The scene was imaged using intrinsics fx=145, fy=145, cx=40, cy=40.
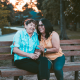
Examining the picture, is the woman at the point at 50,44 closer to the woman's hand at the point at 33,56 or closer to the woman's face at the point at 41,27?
the woman's face at the point at 41,27

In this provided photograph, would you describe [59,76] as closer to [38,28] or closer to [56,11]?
[38,28]

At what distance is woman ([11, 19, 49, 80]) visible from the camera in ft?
9.37

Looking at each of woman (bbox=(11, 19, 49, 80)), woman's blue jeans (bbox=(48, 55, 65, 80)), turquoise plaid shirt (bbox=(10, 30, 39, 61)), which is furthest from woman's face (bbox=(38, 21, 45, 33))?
woman's blue jeans (bbox=(48, 55, 65, 80))

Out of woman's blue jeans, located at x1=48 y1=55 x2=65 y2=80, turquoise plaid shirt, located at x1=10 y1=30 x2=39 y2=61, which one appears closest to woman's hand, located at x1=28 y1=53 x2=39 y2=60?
turquoise plaid shirt, located at x1=10 y1=30 x2=39 y2=61

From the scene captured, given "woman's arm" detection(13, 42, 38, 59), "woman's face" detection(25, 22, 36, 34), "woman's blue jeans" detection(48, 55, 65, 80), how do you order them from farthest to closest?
"woman's face" detection(25, 22, 36, 34) < "woman's arm" detection(13, 42, 38, 59) < "woman's blue jeans" detection(48, 55, 65, 80)

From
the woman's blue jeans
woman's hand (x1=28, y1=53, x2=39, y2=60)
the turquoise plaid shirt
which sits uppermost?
the turquoise plaid shirt

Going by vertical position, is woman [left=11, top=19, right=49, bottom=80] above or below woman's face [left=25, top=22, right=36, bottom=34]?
below

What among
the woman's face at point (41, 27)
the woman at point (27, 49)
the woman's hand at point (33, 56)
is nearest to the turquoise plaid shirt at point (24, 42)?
the woman at point (27, 49)

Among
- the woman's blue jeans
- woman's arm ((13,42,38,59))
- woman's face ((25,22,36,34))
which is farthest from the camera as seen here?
woman's face ((25,22,36,34))

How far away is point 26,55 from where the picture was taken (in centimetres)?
293

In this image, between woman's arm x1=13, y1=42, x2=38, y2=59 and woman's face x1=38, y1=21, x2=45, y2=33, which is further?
woman's face x1=38, y1=21, x2=45, y2=33

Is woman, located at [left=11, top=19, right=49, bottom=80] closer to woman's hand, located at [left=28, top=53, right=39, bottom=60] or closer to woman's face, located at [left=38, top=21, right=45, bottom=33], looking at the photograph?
woman's hand, located at [left=28, top=53, right=39, bottom=60]

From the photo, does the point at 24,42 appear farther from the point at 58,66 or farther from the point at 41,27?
the point at 58,66

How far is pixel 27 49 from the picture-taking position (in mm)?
3012
